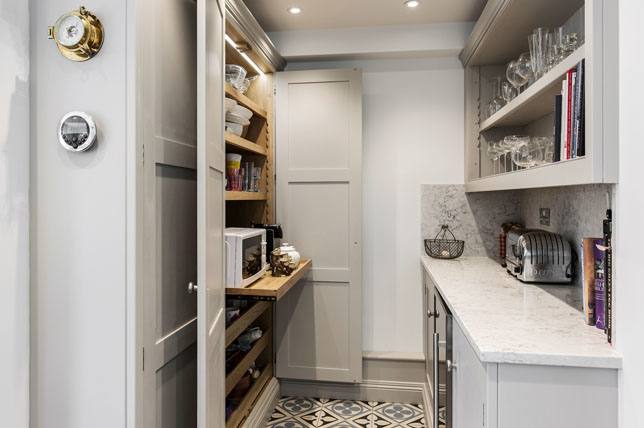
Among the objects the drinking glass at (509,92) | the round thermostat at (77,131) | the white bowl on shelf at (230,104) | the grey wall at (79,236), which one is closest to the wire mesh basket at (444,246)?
the drinking glass at (509,92)

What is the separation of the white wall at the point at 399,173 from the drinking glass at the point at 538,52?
119 centimetres

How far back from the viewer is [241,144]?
2281 millimetres

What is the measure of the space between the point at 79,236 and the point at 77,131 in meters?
0.31

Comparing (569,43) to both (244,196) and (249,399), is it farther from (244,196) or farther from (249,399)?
(249,399)

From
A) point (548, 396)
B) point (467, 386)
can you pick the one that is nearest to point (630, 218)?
point (548, 396)

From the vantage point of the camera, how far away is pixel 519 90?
2166 millimetres

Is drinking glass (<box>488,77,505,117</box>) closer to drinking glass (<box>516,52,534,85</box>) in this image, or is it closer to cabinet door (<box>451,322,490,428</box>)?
drinking glass (<box>516,52,534,85</box>)

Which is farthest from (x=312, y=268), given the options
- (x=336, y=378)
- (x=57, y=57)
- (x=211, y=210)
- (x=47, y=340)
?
(x=57, y=57)

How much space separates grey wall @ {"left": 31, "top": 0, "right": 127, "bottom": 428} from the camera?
1.23 m

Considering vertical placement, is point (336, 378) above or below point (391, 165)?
below

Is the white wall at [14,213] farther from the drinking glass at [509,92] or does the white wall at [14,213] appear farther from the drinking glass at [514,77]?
the drinking glass at [509,92]

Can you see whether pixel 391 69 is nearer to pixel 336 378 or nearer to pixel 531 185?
pixel 531 185

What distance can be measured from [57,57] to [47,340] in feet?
2.81

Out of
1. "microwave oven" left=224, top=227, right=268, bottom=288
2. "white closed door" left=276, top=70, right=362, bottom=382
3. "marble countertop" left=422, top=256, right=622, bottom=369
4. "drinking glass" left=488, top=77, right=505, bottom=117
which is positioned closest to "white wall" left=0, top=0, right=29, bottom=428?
"microwave oven" left=224, top=227, right=268, bottom=288
